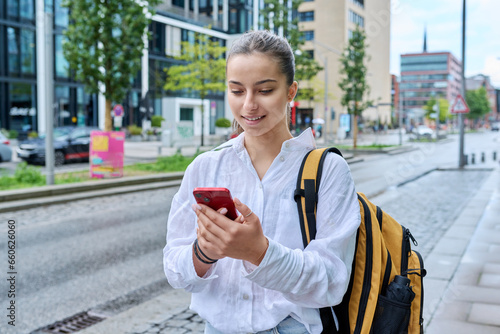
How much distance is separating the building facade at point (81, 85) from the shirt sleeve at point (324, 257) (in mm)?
26211

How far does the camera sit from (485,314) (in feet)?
14.1

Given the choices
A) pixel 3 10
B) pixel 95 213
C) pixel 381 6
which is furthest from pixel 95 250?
pixel 381 6

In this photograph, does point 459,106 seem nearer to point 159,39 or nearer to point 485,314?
point 485,314

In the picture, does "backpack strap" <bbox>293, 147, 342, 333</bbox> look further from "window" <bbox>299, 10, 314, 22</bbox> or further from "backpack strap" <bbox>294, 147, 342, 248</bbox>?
"window" <bbox>299, 10, 314, 22</bbox>

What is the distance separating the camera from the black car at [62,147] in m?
19.8

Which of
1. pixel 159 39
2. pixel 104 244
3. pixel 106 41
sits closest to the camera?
pixel 104 244

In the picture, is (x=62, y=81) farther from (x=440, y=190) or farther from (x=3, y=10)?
(x=440, y=190)

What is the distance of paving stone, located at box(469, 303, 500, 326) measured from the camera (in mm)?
4148

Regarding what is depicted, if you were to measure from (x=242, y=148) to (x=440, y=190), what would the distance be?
13.1 metres

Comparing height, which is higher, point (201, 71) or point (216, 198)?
point (201, 71)

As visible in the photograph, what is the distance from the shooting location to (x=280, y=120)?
1.61 meters

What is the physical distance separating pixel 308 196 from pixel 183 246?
17.7 inches

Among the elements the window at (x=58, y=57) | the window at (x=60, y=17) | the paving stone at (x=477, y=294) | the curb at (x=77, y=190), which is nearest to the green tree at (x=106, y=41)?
the curb at (x=77, y=190)

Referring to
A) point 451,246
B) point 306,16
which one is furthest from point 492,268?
point 306,16
